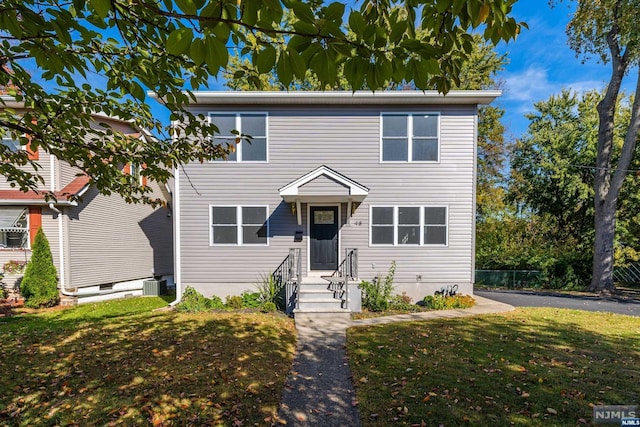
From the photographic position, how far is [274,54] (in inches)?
53.1

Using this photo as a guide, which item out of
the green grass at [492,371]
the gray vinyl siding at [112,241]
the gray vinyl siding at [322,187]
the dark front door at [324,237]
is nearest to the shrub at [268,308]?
the dark front door at [324,237]

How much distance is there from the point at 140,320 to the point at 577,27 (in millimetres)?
19534

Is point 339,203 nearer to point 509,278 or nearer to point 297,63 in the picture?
point 297,63

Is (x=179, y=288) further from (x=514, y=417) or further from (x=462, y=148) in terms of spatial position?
(x=462, y=148)

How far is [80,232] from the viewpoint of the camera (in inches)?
400

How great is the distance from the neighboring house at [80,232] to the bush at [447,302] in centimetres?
1025

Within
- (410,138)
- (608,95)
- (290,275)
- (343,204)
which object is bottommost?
(290,275)

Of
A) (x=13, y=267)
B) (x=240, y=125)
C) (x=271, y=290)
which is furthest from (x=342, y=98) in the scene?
(x=13, y=267)

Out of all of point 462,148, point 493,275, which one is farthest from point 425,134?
point 493,275

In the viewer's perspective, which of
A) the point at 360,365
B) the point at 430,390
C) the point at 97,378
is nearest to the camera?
the point at 430,390

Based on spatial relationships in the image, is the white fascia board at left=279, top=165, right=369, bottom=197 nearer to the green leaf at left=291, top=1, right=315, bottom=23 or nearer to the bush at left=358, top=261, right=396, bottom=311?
the bush at left=358, top=261, right=396, bottom=311

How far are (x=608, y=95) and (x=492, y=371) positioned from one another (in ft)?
46.9

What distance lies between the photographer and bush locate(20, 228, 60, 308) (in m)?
8.89

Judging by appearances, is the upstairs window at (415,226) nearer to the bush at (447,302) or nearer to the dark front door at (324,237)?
the dark front door at (324,237)
